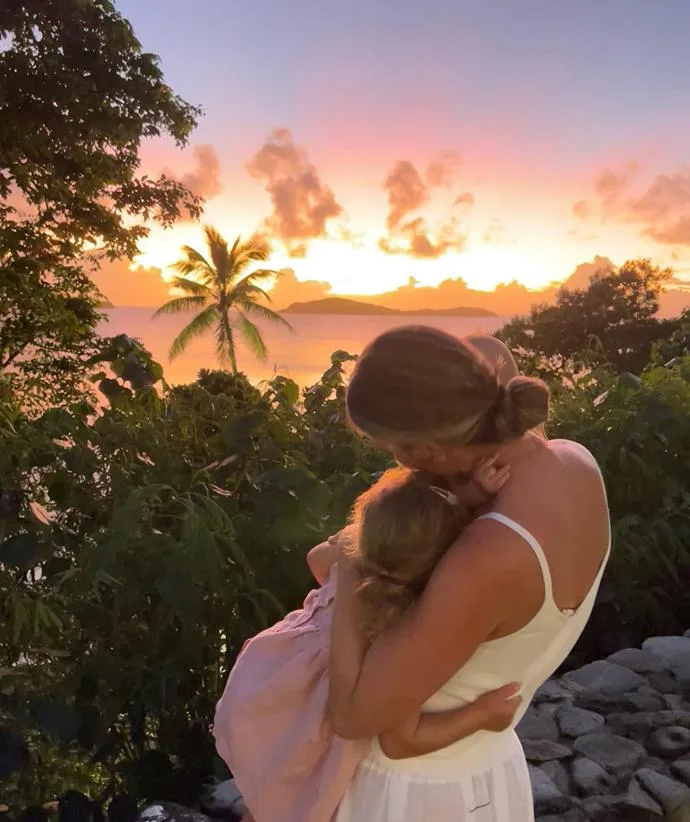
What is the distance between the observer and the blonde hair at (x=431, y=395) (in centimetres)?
128

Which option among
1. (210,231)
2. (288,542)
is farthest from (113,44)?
(210,231)

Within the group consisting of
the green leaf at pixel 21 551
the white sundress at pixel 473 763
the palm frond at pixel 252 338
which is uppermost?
the green leaf at pixel 21 551

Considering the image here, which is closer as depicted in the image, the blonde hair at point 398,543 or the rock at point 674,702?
the blonde hair at point 398,543

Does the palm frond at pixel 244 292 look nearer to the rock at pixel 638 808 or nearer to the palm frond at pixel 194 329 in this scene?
the palm frond at pixel 194 329

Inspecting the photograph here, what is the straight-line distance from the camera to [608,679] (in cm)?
330

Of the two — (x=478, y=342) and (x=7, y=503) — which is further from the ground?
(x=478, y=342)

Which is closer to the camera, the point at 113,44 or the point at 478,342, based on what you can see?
the point at 478,342

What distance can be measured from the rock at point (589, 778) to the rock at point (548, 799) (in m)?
0.09

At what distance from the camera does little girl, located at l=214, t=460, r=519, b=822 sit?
50.6 inches

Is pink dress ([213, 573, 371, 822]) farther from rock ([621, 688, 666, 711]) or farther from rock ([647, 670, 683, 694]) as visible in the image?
rock ([647, 670, 683, 694])

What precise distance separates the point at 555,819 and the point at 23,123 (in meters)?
19.8

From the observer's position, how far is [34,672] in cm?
201

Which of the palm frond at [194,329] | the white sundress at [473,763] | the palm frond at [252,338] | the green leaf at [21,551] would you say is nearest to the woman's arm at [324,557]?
the white sundress at [473,763]

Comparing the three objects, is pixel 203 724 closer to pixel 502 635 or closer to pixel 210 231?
pixel 502 635
